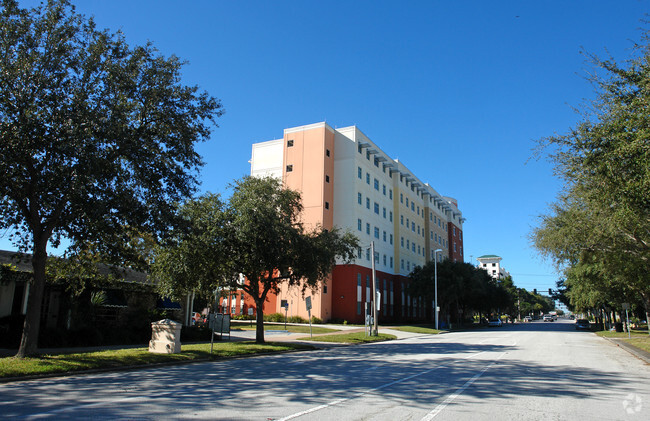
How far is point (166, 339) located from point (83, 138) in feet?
27.7

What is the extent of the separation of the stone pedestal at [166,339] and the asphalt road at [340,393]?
2.86 meters

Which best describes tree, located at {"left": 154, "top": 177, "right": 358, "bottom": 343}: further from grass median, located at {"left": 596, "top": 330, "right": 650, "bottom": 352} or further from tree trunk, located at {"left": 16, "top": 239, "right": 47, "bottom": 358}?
grass median, located at {"left": 596, "top": 330, "right": 650, "bottom": 352}

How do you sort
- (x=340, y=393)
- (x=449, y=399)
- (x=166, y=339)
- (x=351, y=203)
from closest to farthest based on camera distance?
(x=449, y=399) → (x=340, y=393) → (x=166, y=339) → (x=351, y=203)

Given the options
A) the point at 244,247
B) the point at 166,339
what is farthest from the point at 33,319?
the point at 244,247

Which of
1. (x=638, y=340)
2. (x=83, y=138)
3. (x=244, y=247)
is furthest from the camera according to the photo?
(x=638, y=340)

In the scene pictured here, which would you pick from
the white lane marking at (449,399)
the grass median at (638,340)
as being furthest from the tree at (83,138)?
the grass median at (638,340)

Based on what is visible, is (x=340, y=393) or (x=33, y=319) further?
(x=33, y=319)

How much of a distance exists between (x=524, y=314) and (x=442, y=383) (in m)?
182

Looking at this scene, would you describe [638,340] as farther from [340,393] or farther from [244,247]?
[340,393]

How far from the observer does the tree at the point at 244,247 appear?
71.3 feet

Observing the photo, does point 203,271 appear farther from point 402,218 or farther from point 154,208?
point 402,218

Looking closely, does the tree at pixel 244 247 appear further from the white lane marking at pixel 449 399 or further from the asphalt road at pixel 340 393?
the white lane marking at pixel 449 399

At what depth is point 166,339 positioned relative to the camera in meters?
17.6

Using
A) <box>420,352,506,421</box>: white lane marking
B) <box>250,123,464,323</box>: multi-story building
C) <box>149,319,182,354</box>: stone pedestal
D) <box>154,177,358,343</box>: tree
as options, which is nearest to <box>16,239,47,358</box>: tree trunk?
<box>149,319,182,354</box>: stone pedestal
